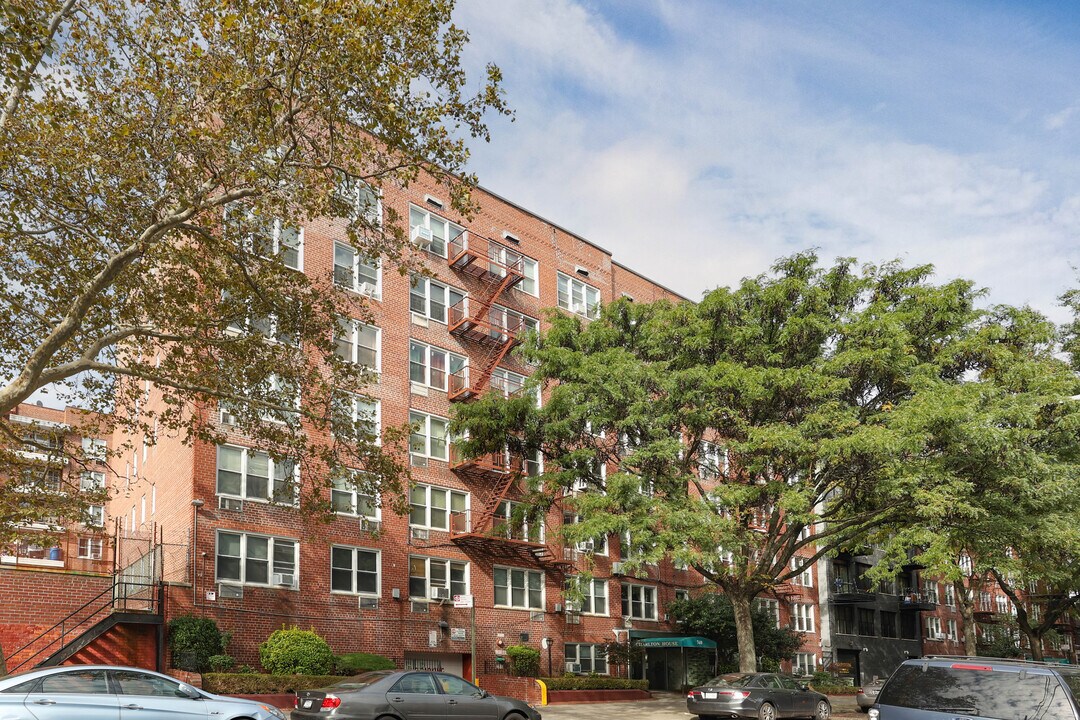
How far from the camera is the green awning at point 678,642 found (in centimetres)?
3800

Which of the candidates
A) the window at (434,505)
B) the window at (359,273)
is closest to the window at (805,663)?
the window at (434,505)

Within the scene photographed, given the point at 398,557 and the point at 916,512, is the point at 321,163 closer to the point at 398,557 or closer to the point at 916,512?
the point at 916,512

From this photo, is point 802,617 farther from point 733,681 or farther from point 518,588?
point 733,681

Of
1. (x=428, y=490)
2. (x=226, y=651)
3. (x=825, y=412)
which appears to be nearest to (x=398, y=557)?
(x=428, y=490)

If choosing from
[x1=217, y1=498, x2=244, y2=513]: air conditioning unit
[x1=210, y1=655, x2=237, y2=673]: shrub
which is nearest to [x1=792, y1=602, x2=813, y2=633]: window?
[x1=217, y1=498, x2=244, y2=513]: air conditioning unit

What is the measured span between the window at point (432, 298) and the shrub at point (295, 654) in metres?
12.8

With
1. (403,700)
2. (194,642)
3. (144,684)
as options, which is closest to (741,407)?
(403,700)

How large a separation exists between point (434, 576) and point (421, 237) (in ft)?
40.4

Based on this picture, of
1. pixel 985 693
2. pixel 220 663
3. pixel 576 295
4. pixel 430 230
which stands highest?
pixel 430 230

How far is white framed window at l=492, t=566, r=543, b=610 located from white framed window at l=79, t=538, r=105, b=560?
19.6 metres

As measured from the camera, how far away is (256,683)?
24.1m

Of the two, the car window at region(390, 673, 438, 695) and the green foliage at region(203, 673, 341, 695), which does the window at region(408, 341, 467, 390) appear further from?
the car window at region(390, 673, 438, 695)

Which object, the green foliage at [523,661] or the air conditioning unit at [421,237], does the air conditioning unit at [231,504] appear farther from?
the air conditioning unit at [421,237]

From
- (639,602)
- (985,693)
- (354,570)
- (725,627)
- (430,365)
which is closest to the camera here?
(985,693)
